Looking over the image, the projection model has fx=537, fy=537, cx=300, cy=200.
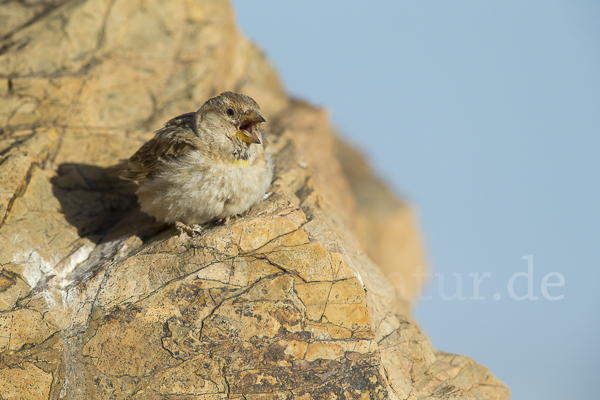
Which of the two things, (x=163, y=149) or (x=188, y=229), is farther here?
(x=163, y=149)

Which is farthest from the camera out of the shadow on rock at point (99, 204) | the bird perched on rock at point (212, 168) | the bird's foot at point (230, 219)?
the shadow on rock at point (99, 204)

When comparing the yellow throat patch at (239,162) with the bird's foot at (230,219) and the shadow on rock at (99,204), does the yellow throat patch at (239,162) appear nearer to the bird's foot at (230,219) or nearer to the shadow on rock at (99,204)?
the bird's foot at (230,219)

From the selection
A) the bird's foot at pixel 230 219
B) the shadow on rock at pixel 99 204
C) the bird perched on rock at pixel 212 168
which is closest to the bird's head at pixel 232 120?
the bird perched on rock at pixel 212 168

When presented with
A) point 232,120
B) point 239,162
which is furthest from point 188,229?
point 232,120

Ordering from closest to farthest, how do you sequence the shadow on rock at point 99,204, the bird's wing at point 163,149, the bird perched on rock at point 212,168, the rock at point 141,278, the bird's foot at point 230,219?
1. the rock at point 141,278
2. the bird perched on rock at point 212,168
3. the bird's foot at point 230,219
4. the bird's wing at point 163,149
5. the shadow on rock at point 99,204

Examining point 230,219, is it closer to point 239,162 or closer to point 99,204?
point 239,162

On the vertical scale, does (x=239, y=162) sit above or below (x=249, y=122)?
below
